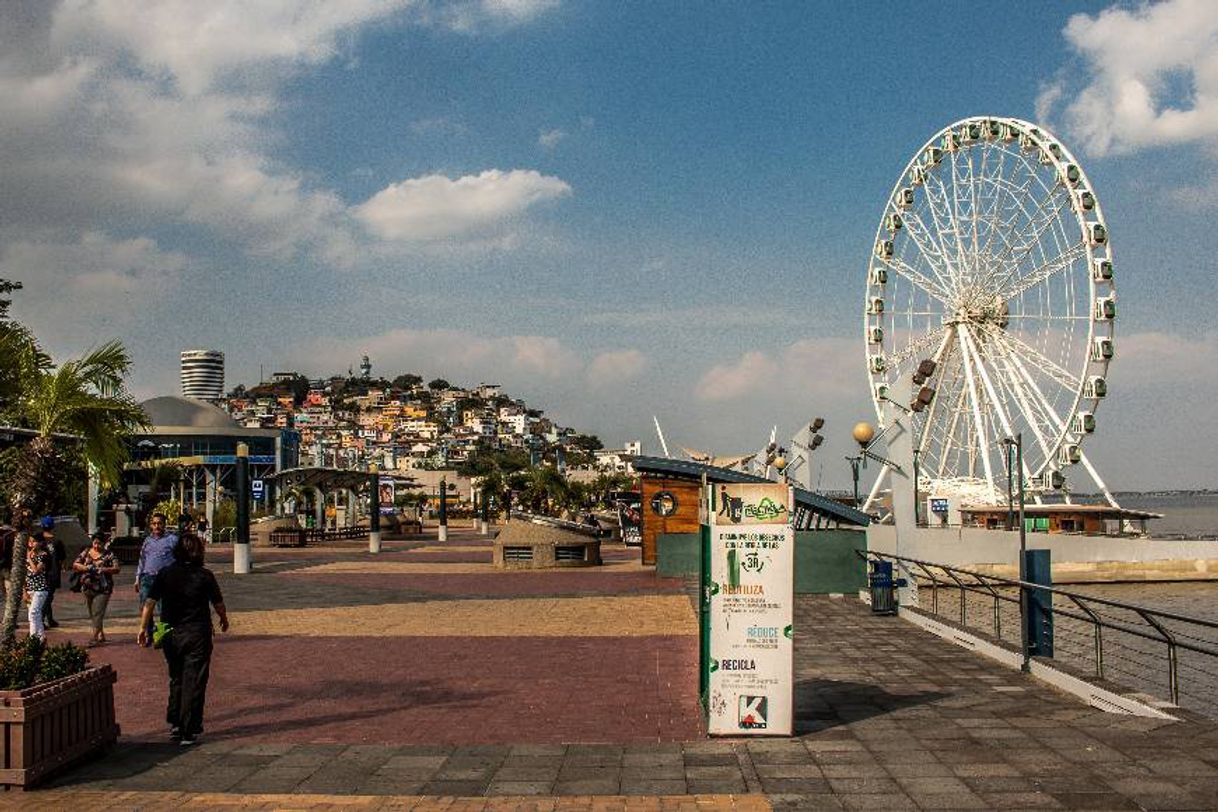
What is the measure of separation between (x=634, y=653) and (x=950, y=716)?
536 centimetres

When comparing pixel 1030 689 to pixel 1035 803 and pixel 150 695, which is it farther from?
pixel 150 695

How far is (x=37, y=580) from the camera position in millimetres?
15055

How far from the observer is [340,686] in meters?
12.3

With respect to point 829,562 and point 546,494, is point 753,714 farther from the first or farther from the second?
point 546,494

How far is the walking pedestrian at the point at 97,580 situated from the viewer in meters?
15.7

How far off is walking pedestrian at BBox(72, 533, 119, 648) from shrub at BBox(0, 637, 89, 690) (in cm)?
747

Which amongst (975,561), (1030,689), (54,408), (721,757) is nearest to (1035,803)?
(721,757)

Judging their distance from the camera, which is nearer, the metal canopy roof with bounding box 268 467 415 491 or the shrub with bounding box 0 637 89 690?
the shrub with bounding box 0 637 89 690

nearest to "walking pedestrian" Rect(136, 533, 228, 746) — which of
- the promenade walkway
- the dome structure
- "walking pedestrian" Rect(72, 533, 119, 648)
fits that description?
the promenade walkway

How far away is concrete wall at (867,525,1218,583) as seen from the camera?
5181cm

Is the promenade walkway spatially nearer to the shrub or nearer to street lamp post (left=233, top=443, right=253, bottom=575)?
the shrub

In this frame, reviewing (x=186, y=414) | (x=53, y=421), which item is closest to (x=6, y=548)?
(x=53, y=421)

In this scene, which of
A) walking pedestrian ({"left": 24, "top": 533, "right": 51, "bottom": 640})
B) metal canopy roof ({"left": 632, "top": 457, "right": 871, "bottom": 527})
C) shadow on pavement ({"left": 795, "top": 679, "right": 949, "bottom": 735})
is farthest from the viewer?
metal canopy roof ({"left": 632, "top": 457, "right": 871, "bottom": 527})

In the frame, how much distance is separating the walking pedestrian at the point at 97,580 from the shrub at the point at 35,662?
7.47 metres
